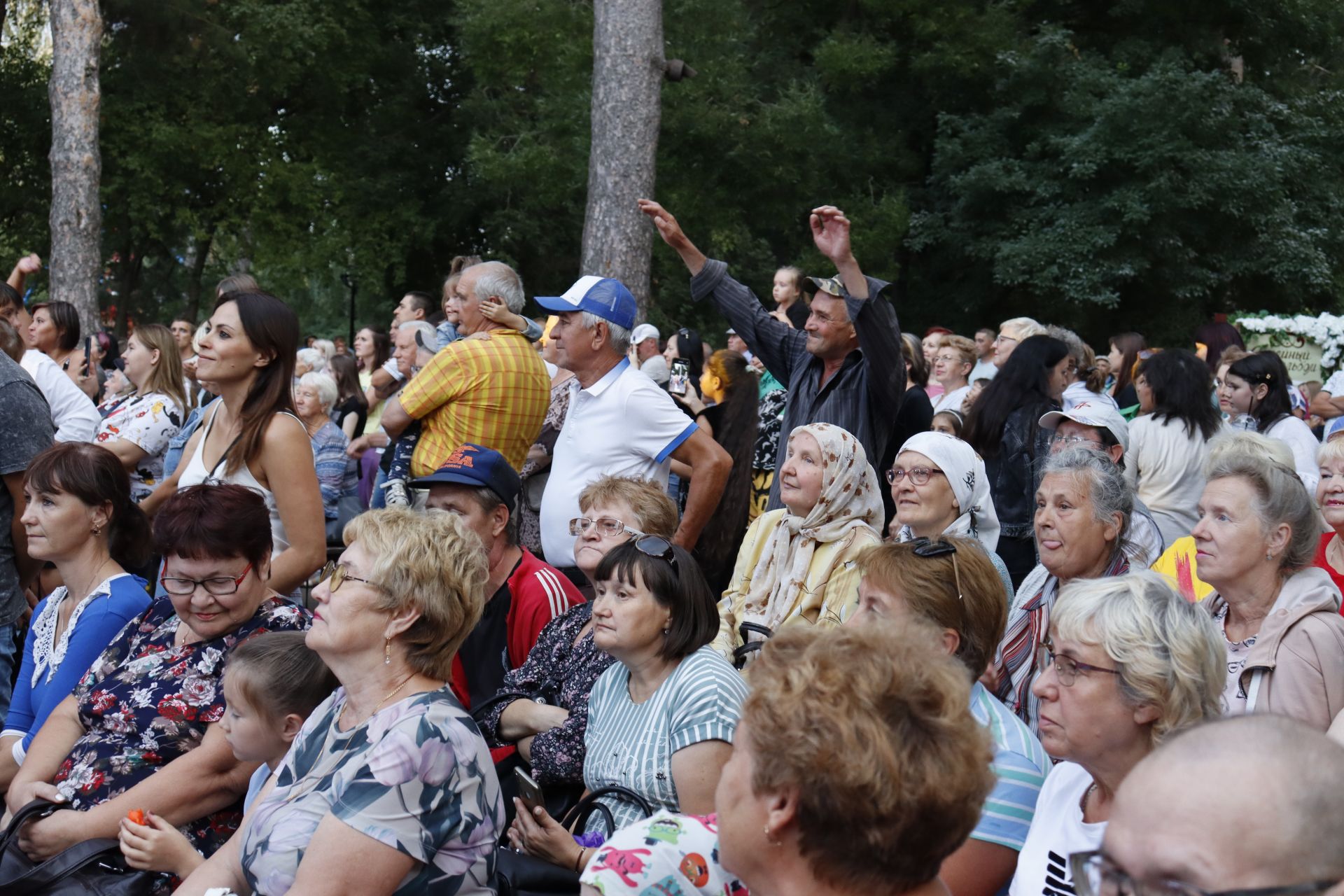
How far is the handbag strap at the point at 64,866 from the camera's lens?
3178 mm

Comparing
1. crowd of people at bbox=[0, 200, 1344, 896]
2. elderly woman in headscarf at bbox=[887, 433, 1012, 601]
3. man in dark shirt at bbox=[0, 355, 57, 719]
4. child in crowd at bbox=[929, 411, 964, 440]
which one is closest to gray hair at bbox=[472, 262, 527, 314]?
crowd of people at bbox=[0, 200, 1344, 896]

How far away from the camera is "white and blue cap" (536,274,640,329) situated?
16.3 ft

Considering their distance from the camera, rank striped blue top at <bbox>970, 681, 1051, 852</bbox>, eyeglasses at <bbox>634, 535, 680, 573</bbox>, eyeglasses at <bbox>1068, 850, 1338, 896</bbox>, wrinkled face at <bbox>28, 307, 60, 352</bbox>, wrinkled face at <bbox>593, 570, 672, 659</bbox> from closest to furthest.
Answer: eyeglasses at <bbox>1068, 850, 1338, 896</bbox>
striped blue top at <bbox>970, 681, 1051, 852</bbox>
wrinkled face at <bbox>593, 570, 672, 659</bbox>
eyeglasses at <bbox>634, 535, 680, 573</bbox>
wrinkled face at <bbox>28, 307, 60, 352</bbox>

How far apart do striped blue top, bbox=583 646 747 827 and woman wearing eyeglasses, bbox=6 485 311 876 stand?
0.92 meters

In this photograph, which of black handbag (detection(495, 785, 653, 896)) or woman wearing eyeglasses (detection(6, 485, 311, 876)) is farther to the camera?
woman wearing eyeglasses (detection(6, 485, 311, 876))

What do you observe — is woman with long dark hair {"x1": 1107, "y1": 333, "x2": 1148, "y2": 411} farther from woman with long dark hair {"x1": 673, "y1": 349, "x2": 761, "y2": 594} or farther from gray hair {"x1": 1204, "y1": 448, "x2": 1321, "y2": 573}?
gray hair {"x1": 1204, "y1": 448, "x2": 1321, "y2": 573}

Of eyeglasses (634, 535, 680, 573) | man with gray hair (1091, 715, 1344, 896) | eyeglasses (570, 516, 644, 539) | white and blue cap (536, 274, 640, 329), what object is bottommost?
eyeglasses (570, 516, 644, 539)

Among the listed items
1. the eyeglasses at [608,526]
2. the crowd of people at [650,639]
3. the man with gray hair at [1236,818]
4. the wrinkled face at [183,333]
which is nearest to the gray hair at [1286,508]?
the crowd of people at [650,639]

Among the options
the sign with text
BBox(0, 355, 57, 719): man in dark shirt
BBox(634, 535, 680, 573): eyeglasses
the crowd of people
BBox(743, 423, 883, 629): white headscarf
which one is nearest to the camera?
the crowd of people

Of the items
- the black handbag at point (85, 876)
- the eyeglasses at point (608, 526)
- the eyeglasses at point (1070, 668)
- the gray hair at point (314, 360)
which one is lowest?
the black handbag at point (85, 876)

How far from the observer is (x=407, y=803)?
2572mm

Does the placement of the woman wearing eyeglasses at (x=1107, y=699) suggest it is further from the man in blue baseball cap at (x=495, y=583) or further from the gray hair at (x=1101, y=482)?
the man in blue baseball cap at (x=495, y=583)

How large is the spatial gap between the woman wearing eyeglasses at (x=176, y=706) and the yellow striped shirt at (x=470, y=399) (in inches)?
50.7

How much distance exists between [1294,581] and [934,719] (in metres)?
2.13
